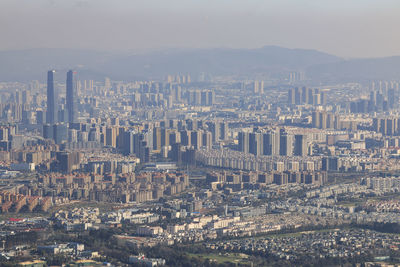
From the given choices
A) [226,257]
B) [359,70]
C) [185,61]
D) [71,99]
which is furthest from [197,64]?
[226,257]

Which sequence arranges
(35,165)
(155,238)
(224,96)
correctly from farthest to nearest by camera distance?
(224,96)
(35,165)
(155,238)

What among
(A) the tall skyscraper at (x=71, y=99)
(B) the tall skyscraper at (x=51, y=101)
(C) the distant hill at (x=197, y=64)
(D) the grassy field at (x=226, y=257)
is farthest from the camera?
(C) the distant hill at (x=197, y=64)

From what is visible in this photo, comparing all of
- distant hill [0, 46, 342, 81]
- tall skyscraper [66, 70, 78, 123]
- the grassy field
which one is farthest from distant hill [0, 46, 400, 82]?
the grassy field

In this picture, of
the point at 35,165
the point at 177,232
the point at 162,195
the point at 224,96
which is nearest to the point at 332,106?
the point at 224,96

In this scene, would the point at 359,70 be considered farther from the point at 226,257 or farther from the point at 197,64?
the point at 226,257

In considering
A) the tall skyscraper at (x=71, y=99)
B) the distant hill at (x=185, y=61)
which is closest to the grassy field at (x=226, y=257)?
the tall skyscraper at (x=71, y=99)

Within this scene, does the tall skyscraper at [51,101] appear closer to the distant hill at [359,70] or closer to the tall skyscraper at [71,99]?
the tall skyscraper at [71,99]

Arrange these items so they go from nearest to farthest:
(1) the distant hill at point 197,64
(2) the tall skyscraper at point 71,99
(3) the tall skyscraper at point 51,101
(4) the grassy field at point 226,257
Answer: (4) the grassy field at point 226,257
(3) the tall skyscraper at point 51,101
(2) the tall skyscraper at point 71,99
(1) the distant hill at point 197,64

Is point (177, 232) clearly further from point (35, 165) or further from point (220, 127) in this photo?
point (220, 127)
